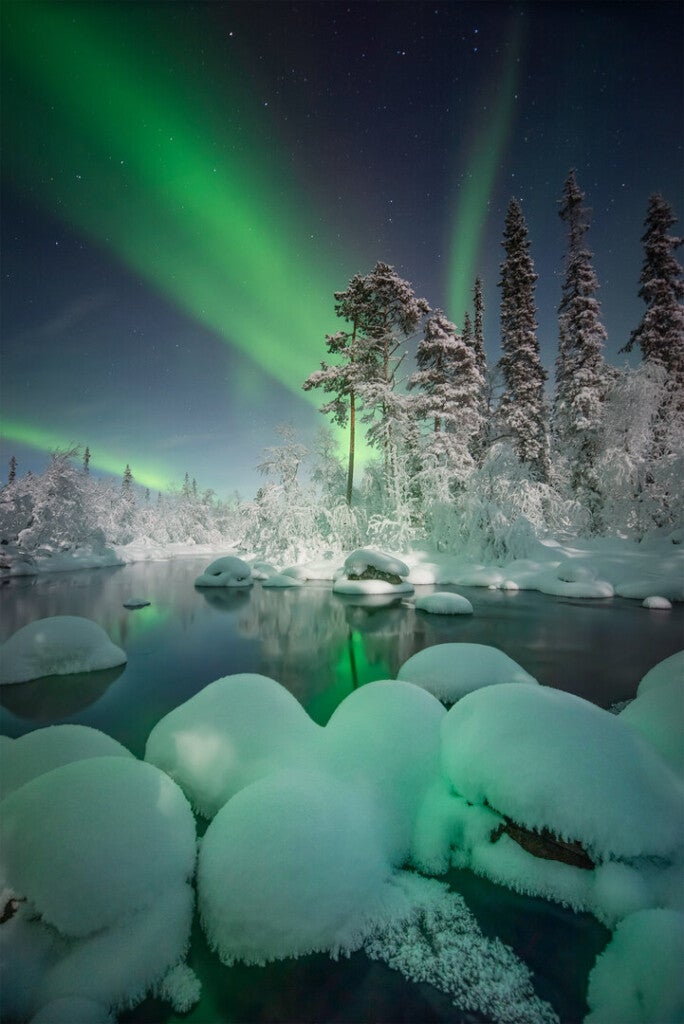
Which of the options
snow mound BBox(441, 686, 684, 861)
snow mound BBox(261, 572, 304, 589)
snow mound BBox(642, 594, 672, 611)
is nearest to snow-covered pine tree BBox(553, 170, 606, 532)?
snow mound BBox(642, 594, 672, 611)

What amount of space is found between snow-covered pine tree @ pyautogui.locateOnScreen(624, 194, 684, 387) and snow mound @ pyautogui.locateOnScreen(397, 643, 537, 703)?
19.8 m

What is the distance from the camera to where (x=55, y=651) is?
6746 mm

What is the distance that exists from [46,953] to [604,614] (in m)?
12.7

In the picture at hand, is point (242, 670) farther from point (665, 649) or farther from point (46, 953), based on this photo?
point (665, 649)

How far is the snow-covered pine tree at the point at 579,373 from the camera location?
19.7 metres

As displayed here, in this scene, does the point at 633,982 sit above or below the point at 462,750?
below

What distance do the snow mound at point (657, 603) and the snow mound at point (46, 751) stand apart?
13644 millimetres

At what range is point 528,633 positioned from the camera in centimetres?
942

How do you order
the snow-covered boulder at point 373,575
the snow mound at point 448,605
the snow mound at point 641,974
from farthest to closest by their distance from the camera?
the snow-covered boulder at point 373,575
the snow mound at point 448,605
the snow mound at point 641,974

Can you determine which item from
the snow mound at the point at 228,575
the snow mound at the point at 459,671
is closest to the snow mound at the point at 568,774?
the snow mound at the point at 459,671

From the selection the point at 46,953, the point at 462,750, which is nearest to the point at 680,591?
the point at 462,750

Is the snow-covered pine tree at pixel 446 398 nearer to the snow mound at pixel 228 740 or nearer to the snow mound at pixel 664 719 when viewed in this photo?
the snow mound at pixel 664 719

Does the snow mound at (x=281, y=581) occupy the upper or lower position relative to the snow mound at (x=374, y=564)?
lower

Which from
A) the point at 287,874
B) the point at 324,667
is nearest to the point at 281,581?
the point at 324,667
